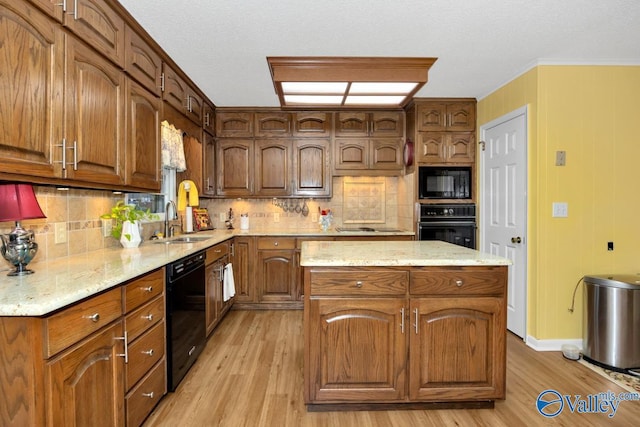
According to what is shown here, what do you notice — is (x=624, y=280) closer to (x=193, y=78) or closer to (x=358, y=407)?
(x=358, y=407)

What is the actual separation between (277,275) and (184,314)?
174 cm

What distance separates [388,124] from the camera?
173 inches

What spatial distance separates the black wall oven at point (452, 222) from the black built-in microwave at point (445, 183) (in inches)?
5.2

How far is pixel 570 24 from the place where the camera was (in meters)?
2.38

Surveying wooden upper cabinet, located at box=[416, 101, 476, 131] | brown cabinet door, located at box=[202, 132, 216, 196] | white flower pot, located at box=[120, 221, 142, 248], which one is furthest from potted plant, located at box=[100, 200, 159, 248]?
wooden upper cabinet, located at box=[416, 101, 476, 131]

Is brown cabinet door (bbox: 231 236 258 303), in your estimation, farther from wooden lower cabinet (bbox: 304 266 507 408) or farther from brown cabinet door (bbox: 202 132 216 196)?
wooden lower cabinet (bbox: 304 266 507 408)

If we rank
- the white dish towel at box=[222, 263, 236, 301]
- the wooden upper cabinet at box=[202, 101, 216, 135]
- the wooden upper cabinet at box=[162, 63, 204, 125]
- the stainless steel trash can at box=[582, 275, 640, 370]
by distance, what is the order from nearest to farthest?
the stainless steel trash can at box=[582, 275, 640, 370], the wooden upper cabinet at box=[162, 63, 204, 125], the white dish towel at box=[222, 263, 236, 301], the wooden upper cabinet at box=[202, 101, 216, 135]

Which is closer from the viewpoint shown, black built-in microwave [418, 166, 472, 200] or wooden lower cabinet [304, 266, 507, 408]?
wooden lower cabinet [304, 266, 507, 408]

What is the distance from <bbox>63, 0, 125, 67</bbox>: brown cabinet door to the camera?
1.69 meters

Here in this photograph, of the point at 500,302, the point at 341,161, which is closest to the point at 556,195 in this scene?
the point at 500,302

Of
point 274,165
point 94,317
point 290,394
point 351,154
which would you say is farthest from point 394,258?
point 274,165

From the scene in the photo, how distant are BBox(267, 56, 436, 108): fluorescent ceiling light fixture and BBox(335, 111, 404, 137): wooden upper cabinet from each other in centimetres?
148

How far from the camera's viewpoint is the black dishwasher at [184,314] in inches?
86.4

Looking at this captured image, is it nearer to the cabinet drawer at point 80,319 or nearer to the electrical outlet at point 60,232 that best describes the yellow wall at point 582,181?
the cabinet drawer at point 80,319
